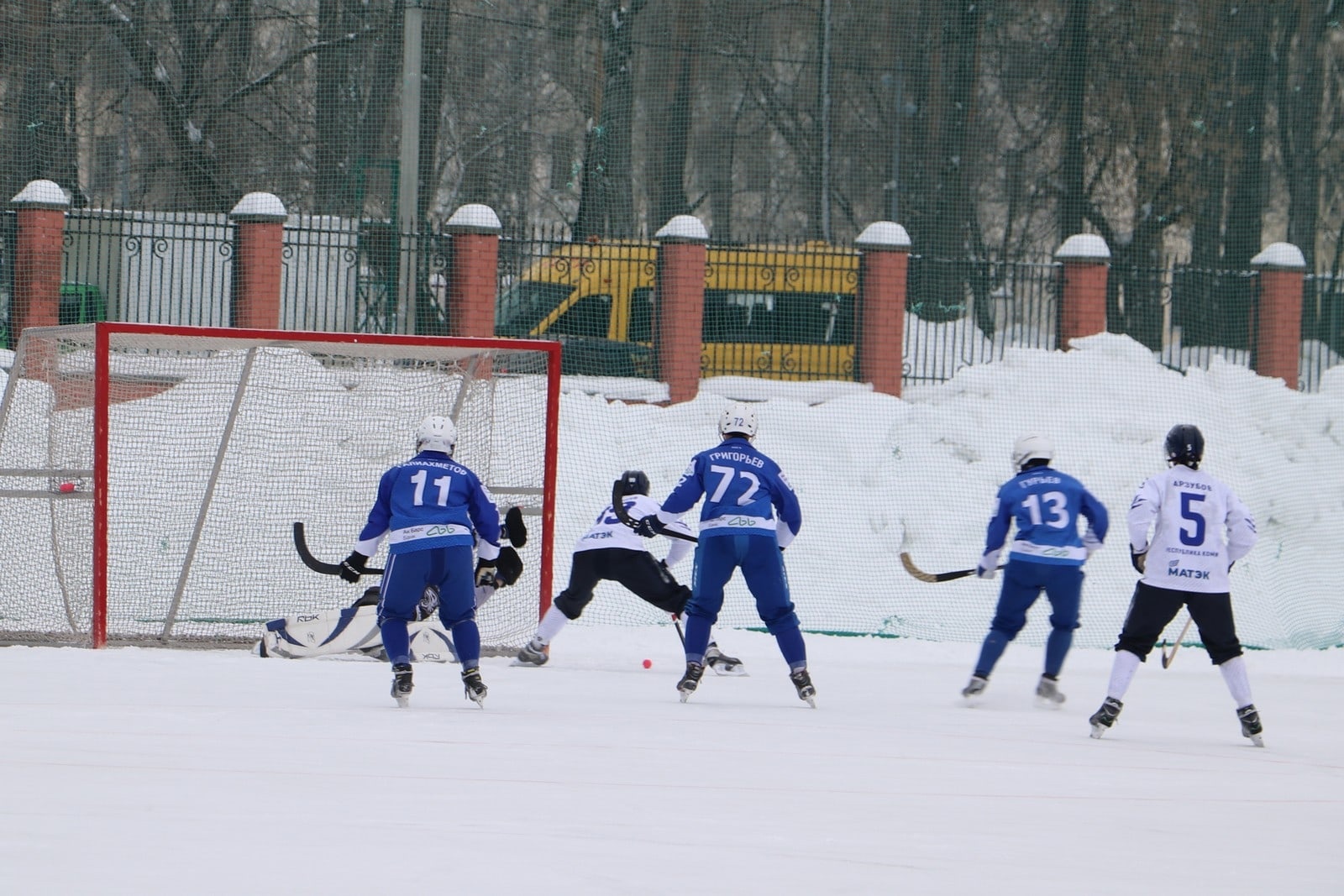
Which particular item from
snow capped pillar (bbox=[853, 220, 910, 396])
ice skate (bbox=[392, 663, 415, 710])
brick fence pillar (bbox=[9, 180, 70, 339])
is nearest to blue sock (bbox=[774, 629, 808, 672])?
ice skate (bbox=[392, 663, 415, 710])

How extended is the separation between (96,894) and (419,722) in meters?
2.85

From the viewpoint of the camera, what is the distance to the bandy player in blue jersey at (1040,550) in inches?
310

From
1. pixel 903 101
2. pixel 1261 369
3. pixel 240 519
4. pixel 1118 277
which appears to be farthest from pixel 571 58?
pixel 240 519

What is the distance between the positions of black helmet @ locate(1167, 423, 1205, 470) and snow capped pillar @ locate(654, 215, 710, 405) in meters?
9.41

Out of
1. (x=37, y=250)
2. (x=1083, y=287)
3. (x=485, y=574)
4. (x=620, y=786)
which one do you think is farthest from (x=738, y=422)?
(x=37, y=250)

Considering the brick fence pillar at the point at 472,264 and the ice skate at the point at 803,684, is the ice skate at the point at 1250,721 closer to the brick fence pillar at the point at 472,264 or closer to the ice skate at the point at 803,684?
the ice skate at the point at 803,684

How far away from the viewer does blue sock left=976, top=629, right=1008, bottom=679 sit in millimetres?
7961

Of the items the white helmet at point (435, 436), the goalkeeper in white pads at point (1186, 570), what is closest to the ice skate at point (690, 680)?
the white helmet at point (435, 436)

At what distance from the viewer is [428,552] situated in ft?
23.1

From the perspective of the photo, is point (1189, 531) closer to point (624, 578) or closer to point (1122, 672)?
point (1122, 672)

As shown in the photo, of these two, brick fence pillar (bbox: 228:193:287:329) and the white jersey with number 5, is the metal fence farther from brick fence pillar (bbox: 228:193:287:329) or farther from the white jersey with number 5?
the white jersey with number 5

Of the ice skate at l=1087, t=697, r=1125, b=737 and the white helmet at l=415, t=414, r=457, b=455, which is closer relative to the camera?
the ice skate at l=1087, t=697, r=1125, b=737

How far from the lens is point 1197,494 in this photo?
6.98 meters

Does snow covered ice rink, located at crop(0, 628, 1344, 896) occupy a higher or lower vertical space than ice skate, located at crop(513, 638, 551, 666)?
higher
